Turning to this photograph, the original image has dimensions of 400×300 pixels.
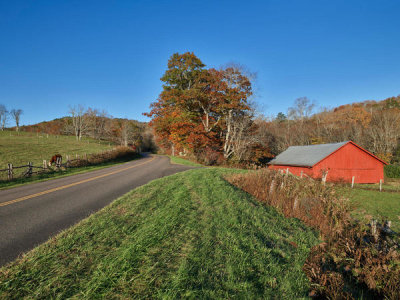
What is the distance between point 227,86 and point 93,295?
27537 millimetres

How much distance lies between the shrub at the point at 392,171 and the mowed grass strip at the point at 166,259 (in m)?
38.1

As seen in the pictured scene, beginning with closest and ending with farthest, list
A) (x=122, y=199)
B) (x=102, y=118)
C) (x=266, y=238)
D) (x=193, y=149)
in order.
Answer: (x=266, y=238) < (x=122, y=199) < (x=193, y=149) < (x=102, y=118)

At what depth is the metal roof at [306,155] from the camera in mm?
24405

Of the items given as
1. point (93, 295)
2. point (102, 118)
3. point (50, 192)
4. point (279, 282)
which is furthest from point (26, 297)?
point (102, 118)

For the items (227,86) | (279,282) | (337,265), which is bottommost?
(337,265)

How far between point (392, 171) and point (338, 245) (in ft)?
127

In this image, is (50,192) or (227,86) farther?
(227,86)

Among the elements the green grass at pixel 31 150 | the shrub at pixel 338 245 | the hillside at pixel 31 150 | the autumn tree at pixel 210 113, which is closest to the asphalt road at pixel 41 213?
the shrub at pixel 338 245

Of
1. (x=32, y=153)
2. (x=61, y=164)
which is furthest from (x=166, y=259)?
(x=32, y=153)

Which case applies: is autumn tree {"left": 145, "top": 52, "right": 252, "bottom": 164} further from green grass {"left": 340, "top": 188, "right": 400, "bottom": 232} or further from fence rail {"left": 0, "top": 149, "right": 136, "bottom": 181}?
green grass {"left": 340, "top": 188, "right": 400, "bottom": 232}

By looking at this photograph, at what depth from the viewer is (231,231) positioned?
4.17 meters

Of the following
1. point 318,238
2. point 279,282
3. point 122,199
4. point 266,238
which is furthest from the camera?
point 122,199

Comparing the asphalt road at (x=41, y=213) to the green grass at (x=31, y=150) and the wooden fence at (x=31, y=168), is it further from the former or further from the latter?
the green grass at (x=31, y=150)

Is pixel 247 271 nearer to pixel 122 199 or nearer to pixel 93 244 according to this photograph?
pixel 93 244
